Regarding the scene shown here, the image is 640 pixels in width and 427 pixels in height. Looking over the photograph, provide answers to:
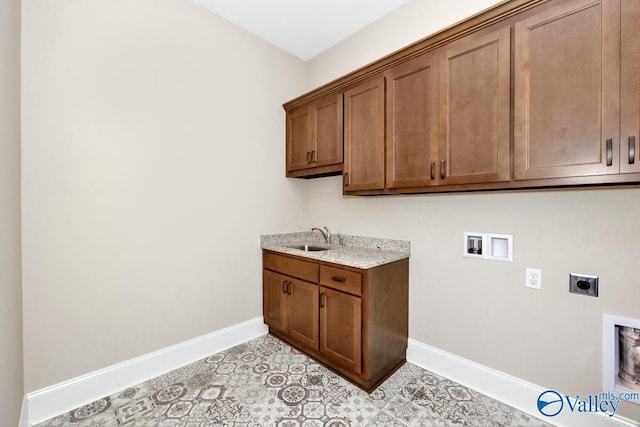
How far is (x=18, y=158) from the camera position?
4.78 ft

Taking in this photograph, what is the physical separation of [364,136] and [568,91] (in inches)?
46.8

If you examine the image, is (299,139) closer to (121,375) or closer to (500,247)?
(500,247)

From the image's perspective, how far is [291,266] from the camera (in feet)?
7.76

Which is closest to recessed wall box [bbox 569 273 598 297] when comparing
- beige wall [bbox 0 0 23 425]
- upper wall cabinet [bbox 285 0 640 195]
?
upper wall cabinet [bbox 285 0 640 195]

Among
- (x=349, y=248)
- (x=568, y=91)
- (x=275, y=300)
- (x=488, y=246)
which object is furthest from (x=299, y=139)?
(x=568, y=91)

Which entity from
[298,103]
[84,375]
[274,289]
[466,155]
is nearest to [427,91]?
[466,155]

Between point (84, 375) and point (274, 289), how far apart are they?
1.41 meters

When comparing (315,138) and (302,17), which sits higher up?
(302,17)

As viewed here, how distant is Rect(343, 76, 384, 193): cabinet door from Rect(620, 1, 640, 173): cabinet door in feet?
3.92

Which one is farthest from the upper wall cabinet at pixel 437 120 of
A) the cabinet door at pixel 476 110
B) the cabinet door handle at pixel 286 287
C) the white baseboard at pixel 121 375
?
the white baseboard at pixel 121 375

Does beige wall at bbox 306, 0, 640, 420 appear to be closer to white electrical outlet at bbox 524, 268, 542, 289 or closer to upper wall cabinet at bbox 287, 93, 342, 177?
white electrical outlet at bbox 524, 268, 542, 289

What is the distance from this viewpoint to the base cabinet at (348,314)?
184 cm

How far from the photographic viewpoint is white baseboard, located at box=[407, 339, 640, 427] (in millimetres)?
1471

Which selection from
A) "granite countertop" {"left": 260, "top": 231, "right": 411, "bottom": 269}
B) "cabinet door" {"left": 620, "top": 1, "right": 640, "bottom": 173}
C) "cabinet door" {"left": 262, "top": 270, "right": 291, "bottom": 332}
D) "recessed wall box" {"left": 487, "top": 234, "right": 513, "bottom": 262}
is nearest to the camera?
"cabinet door" {"left": 620, "top": 1, "right": 640, "bottom": 173}
